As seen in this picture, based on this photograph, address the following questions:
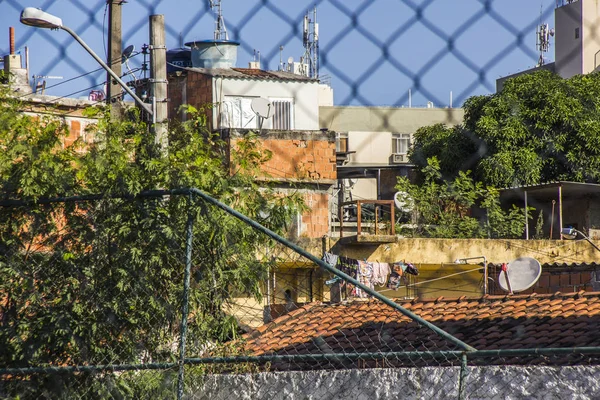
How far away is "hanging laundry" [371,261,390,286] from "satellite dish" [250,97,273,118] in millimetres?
6025

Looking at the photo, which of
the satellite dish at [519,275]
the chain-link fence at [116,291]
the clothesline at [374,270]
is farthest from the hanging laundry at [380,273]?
the chain-link fence at [116,291]

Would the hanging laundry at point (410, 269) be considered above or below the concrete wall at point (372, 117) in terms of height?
below

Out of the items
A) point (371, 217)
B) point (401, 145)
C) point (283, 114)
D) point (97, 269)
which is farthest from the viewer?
point (401, 145)

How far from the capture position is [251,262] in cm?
642

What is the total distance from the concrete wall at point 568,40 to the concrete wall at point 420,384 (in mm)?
5578

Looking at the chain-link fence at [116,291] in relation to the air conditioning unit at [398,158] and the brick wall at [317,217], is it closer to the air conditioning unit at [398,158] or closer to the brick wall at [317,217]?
the brick wall at [317,217]

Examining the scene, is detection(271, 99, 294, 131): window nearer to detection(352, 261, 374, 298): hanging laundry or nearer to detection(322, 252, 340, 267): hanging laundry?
detection(322, 252, 340, 267): hanging laundry

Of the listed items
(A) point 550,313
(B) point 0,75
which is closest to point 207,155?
(B) point 0,75

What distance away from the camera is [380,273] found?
51.9 feet

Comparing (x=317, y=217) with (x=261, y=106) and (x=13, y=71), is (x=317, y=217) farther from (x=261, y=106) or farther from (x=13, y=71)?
(x=13, y=71)

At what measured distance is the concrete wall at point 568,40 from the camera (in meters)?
2.54

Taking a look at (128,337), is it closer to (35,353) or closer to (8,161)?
(35,353)

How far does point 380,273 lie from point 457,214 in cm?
429

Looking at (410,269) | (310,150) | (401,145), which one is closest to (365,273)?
(410,269)
